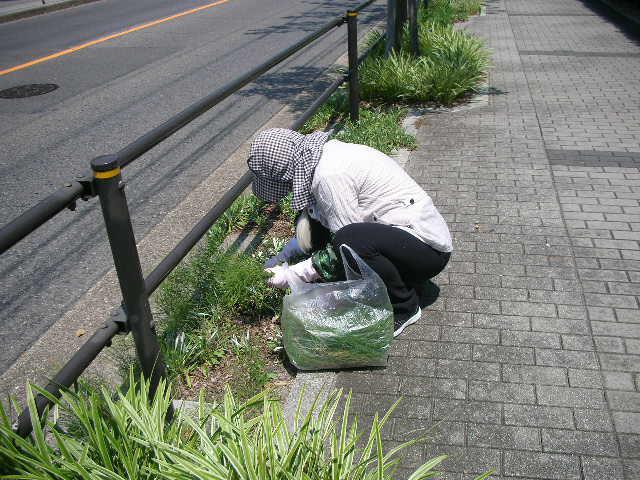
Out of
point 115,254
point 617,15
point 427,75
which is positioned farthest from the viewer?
point 617,15

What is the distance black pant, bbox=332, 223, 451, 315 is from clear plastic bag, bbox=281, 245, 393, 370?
137 mm

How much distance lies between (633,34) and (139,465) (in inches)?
494

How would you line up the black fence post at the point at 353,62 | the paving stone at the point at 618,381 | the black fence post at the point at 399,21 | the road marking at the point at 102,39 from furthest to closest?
1. the road marking at the point at 102,39
2. the black fence post at the point at 399,21
3. the black fence post at the point at 353,62
4. the paving stone at the point at 618,381

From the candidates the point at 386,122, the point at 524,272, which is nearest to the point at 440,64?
the point at 386,122

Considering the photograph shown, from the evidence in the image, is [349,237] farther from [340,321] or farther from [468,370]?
[468,370]

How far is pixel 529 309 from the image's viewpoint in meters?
3.58

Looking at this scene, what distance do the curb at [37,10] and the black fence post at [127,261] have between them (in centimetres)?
1663

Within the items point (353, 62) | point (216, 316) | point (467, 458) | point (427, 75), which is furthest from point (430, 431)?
point (427, 75)

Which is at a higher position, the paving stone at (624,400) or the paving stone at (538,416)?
the paving stone at (538,416)

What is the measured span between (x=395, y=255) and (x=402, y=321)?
1.25ft

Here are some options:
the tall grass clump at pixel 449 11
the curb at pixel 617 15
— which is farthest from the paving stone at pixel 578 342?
the curb at pixel 617 15

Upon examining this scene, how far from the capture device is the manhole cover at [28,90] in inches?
355

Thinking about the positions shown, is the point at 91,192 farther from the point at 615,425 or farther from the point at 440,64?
the point at 440,64

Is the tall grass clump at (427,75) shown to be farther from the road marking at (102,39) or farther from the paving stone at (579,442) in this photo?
the road marking at (102,39)
